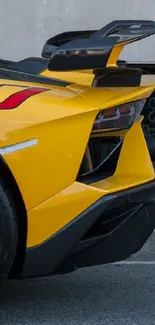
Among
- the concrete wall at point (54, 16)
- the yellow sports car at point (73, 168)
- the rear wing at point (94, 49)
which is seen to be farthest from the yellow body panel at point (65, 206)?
the concrete wall at point (54, 16)

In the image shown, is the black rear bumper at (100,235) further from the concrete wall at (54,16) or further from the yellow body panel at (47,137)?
the concrete wall at (54,16)

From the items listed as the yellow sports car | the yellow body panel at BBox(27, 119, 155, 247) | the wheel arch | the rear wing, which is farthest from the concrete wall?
the wheel arch

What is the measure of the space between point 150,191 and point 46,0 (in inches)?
193

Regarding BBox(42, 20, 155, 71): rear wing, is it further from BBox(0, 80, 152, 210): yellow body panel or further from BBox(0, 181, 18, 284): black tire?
BBox(0, 181, 18, 284): black tire

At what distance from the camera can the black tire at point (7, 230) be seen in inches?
143

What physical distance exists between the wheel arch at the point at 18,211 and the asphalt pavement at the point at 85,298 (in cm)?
45

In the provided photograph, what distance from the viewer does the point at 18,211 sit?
3674 mm

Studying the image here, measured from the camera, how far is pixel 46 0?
8312mm

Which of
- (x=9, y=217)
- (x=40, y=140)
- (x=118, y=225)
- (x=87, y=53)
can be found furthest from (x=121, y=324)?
(x=87, y=53)

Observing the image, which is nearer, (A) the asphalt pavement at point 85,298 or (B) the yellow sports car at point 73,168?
(B) the yellow sports car at point 73,168

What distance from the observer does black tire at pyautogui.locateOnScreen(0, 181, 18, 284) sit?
143 inches

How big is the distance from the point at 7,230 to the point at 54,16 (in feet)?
16.8

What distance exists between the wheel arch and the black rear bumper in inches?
1.8

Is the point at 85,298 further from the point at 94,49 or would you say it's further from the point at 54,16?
the point at 54,16
